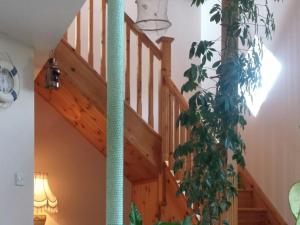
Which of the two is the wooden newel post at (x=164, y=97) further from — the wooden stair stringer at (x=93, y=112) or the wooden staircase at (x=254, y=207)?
the wooden staircase at (x=254, y=207)

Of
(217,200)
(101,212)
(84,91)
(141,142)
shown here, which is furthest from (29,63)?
(101,212)

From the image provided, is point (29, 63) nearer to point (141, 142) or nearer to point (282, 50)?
point (141, 142)

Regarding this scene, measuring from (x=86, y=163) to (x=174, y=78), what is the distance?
165 cm

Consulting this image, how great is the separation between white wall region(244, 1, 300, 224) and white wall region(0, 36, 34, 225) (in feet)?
8.52

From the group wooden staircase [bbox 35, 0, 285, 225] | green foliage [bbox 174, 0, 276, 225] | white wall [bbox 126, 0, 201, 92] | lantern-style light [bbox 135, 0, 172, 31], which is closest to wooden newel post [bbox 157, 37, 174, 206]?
wooden staircase [bbox 35, 0, 285, 225]

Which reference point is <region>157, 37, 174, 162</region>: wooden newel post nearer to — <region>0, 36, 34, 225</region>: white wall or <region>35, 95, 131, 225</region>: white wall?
<region>35, 95, 131, 225</region>: white wall

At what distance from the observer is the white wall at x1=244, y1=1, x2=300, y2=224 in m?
4.91

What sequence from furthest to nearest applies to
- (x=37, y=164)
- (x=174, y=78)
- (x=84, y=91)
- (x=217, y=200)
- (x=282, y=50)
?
(x=174, y=78), (x=37, y=164), (x=282, y=50), (x=84, y=91), (x=217, y=200)

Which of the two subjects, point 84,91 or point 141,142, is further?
point 141,142

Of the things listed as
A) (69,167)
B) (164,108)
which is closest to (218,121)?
(164,108)

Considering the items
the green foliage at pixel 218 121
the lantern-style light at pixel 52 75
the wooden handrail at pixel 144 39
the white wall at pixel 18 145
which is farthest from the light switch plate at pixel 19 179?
the wooden handrail at pixel 144 39

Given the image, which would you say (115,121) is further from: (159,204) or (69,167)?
(69,167)

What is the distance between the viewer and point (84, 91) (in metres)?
4.42

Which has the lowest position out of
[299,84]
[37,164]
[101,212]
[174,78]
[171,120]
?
[101,212]
